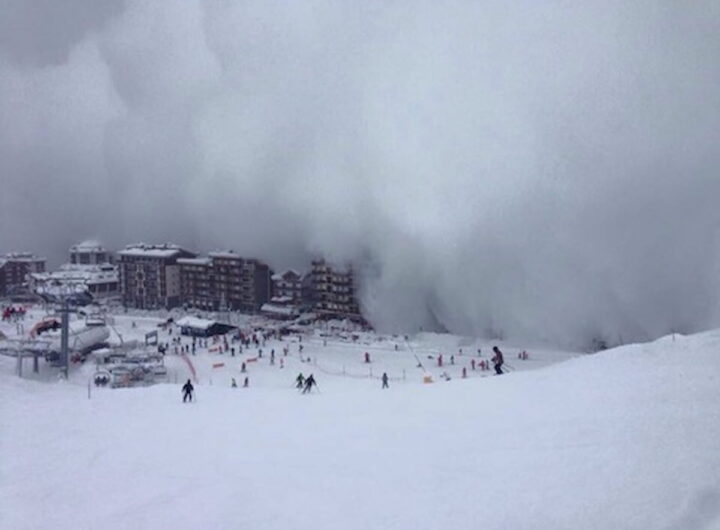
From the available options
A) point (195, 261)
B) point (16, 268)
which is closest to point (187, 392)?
point (195, 261)

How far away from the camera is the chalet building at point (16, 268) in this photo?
193 ft

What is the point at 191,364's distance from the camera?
24.9 metres

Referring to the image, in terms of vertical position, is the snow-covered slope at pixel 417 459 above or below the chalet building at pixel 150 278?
below

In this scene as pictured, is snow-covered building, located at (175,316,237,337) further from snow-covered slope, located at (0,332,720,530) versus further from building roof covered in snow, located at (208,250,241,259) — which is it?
snow-covered slope, located at (0,332,720,530)

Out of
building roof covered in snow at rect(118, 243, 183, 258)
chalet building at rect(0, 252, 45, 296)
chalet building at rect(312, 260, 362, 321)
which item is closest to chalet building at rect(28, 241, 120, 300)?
chalet building at rect(0, 252, 45, 296)

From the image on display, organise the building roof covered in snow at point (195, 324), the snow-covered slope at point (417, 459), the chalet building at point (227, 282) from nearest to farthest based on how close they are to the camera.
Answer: the snow-covered slope at point (417, 459)
the building roof covered in snow at point (195, 324)
the chalet building at point (227, 282)

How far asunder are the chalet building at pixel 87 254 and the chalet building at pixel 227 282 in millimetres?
18315

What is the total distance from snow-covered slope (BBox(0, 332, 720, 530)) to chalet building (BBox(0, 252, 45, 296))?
56.2 meters

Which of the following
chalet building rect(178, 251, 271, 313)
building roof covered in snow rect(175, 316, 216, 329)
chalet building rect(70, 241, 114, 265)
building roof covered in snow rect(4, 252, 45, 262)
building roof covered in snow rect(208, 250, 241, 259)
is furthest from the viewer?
chalet building rect(70, 241, 114, 265)

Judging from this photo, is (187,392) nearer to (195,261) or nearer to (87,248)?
(195,261)

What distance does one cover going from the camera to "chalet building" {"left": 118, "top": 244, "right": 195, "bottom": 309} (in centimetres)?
5128

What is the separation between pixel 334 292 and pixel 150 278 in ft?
57.4

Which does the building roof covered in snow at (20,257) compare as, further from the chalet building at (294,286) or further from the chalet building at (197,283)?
the chalet building at (294,286)

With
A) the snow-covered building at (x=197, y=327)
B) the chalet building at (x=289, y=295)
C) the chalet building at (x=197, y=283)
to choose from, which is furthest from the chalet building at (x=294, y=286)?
the snow-covered building at (x=197, y=327)
